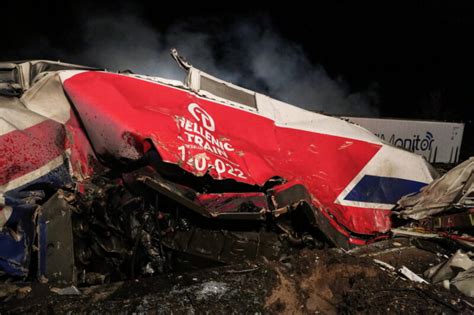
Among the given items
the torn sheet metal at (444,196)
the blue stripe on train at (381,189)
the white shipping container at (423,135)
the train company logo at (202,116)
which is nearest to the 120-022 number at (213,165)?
the train company logo at (202,116)

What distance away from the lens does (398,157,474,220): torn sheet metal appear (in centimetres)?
392

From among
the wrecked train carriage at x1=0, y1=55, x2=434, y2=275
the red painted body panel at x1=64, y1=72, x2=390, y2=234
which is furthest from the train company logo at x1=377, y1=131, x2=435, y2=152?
the wrecked train carriage at x1=0, y1=55, x2=434, y2=275

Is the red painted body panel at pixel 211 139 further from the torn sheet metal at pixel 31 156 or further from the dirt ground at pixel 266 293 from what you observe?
the dirt ground at pixel 266 293

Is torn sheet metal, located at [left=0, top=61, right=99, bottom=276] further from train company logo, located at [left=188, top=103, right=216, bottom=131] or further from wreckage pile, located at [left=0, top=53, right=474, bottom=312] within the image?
train company logo, located at [left=188, top=103, right=216, bottom=131]

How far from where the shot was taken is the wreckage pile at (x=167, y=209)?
2.45m

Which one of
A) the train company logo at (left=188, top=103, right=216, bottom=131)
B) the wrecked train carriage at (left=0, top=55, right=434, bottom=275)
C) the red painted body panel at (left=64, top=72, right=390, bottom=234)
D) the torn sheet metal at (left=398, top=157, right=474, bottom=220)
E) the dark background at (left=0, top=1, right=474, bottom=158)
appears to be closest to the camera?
the wrecked train carriage at (left=0, top=55, right=434, bottom=275)

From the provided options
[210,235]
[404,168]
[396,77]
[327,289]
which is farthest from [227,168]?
[396,77]

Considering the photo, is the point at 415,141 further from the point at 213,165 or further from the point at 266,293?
the point at 266,293

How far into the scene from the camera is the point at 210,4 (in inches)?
568

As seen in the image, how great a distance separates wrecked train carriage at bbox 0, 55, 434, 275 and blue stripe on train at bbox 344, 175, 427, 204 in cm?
35

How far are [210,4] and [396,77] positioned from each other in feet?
33.1

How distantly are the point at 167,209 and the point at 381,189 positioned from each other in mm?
2464

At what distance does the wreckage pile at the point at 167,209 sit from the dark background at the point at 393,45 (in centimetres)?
1201

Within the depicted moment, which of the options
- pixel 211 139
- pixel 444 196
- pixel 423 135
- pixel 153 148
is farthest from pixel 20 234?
pixel 423 135
